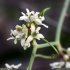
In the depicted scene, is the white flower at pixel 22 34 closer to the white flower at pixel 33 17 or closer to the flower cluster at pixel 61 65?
the white flower at pixel 33 17

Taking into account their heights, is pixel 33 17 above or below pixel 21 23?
below

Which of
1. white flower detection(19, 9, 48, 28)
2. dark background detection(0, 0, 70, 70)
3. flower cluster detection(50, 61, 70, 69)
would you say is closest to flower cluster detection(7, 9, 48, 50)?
white flower detection(19, 9, 48, 28)

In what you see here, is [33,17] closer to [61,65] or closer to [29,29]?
[29,29]

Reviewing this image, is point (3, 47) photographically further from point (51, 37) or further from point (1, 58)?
point (51, 37)

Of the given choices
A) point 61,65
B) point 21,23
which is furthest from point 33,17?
point 21,23

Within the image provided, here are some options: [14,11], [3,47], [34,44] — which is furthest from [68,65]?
[14,11]

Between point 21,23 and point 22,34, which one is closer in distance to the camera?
point 22,34

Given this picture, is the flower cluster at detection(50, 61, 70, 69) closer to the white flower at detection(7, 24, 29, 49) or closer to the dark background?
the white flower at detection(7, 24, 29, 49)

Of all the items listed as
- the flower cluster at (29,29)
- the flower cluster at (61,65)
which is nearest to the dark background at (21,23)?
the flower cluster at (61,65)

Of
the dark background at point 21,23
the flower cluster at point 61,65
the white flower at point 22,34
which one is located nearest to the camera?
the white flower at point 22,34
